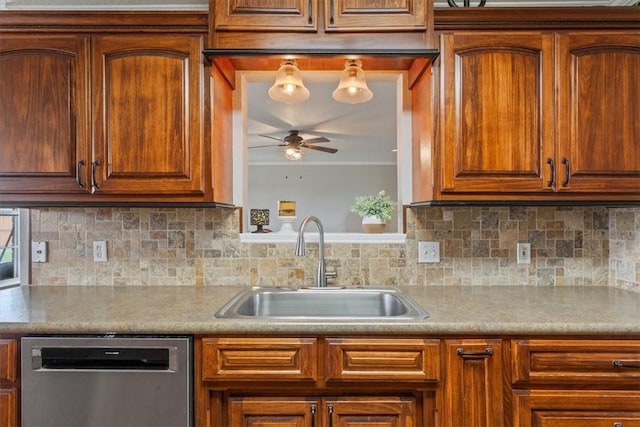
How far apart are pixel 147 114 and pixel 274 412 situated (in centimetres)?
125

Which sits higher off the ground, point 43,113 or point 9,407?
point 43,113

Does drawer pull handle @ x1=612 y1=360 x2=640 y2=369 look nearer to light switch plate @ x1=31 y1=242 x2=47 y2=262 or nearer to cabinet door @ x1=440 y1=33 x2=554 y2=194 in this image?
cabinet door @ x1=440 y1=33 x2=554 y2=194

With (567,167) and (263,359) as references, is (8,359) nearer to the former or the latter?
(263,359)

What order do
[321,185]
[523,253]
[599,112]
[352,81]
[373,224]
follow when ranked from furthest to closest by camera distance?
[321,185]
[373,224]
[523,253]
[352,81]
[599,112]

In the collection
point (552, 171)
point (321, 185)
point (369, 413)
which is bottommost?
point (369, 413)

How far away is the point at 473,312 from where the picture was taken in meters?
1.30

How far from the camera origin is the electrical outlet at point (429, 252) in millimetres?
1801

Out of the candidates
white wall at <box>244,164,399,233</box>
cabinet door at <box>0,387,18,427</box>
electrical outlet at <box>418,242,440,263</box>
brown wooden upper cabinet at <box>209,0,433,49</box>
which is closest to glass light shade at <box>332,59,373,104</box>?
brown wooden upper cabinet at <box>209,0,433,49</box>

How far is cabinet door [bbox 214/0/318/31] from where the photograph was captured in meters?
1.47

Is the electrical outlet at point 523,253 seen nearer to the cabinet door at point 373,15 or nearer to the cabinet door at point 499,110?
the cabinet door at point 499,110

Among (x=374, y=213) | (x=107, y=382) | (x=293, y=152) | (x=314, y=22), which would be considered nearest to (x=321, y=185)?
(x=293, y=152)

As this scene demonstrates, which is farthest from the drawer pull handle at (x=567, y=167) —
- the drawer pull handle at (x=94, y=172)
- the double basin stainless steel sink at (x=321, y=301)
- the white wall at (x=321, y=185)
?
the white wall at (x=321, y=185)

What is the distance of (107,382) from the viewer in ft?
3.86

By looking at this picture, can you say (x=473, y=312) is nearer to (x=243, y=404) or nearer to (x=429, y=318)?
(x=429, y=318)
